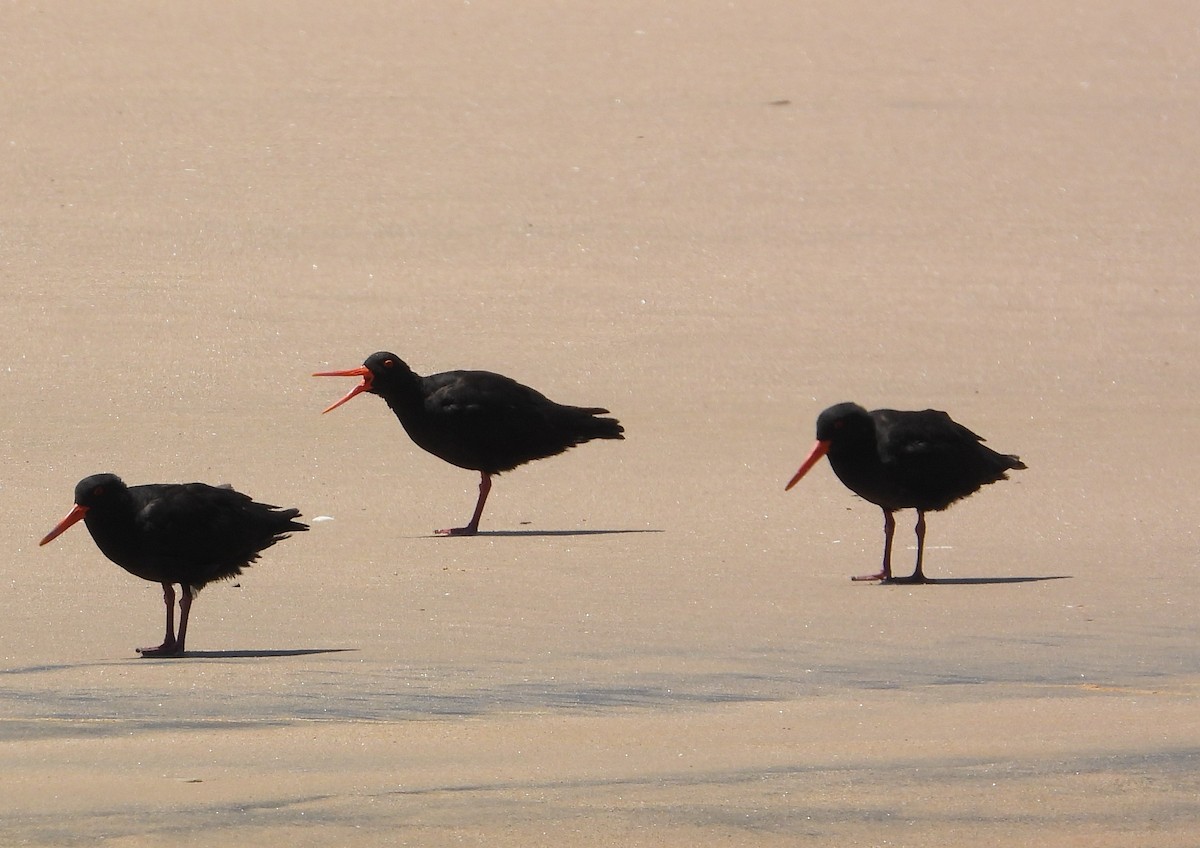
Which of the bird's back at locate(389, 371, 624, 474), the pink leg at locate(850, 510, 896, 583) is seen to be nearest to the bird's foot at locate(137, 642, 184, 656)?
the pink leg at locate(850, 510, 896, 583)

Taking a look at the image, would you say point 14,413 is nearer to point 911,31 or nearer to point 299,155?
point 299,155

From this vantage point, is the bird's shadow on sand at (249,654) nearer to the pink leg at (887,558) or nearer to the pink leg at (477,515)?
the pink leg at (887,558)

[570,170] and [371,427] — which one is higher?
[570,170]

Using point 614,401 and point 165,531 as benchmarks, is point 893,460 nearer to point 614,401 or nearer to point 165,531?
point 165,531

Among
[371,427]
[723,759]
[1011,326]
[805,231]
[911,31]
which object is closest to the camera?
[723,759]

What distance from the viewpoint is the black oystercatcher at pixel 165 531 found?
7004 mm

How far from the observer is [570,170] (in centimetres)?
1633

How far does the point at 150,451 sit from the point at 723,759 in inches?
224

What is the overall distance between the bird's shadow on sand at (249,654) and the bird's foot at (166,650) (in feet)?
0.05

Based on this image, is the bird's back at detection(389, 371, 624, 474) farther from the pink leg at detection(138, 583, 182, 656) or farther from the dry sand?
the pink leg at detection(138, 583, 182, 656)

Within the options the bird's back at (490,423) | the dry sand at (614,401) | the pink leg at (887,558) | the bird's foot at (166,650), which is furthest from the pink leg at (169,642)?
the bird's back at (490,423)

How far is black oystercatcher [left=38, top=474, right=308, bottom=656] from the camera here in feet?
23.0

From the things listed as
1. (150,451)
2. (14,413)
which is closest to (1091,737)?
(150,451)

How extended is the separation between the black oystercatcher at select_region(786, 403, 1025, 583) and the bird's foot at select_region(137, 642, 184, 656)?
2.76 m
